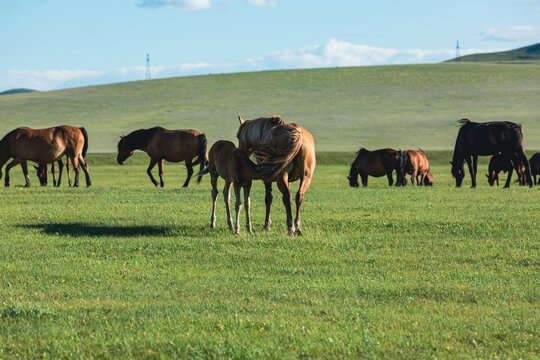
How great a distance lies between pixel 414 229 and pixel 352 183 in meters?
16.9

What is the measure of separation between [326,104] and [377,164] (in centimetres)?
4988

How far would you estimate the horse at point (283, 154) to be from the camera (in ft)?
38.9

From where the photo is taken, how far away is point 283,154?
1185 centimetres

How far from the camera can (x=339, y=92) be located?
8625 centimetres

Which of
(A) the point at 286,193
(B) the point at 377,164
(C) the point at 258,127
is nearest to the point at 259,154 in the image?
Result: (A) the point at 286,193

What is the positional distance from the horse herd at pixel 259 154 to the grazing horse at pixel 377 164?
0.04 metres

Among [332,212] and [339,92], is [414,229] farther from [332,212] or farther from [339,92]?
[339,92]

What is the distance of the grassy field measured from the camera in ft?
20.0

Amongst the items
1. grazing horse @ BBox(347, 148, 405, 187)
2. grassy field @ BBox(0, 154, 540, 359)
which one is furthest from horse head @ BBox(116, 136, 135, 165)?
grassy field @ BBox(0, 154, 540, 359)

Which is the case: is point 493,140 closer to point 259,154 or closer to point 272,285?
point 259,154

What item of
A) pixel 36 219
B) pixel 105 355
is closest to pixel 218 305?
pixel 105 355

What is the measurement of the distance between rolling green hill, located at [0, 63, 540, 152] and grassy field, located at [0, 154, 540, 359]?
139ft

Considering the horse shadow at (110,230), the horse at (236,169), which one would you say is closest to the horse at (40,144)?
the horse shadow at (110,230)

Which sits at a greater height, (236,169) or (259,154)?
(259,154)
